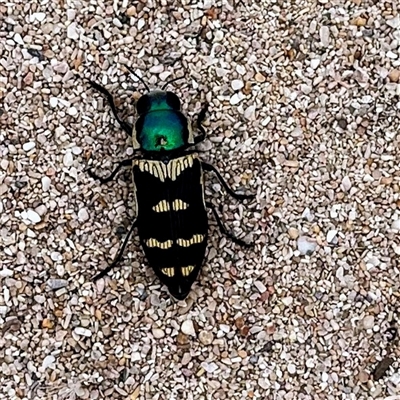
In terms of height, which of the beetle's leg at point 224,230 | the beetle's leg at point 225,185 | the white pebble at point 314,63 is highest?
the white pebble at point 314,63

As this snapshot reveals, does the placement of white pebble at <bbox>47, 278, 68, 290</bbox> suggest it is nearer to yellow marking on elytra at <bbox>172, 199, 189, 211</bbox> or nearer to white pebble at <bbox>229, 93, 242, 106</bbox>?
yellow marking on elytra at <bbox>172, 199, 189, 211</bbox>

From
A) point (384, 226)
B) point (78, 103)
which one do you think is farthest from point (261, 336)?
point (78, 103)

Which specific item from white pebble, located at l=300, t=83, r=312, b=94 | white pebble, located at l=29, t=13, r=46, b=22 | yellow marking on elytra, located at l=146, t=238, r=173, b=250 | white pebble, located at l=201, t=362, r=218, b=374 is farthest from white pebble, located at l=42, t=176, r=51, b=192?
white pebble, located at l=300, t=83, r=312, b=94

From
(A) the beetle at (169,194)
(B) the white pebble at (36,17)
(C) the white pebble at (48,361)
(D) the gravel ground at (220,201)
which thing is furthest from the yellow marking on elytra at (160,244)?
(B) the white pebble at (36,17)

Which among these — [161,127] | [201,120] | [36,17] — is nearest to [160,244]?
[161,127]

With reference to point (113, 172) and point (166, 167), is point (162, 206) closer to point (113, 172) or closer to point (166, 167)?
point (166, 167)

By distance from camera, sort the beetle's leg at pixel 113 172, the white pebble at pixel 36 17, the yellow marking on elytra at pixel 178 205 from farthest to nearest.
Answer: the white pebble at pixel 36 17 → the beetle's leg at pixel 113 172 → the yellow marking on elytra at pixel 178 205

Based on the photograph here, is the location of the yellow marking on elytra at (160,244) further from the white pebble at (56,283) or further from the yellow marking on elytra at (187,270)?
the white pebble at (56,283)

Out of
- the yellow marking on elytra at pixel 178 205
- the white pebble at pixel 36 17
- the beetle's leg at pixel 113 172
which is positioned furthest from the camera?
the white pebble at pixel 36 17
